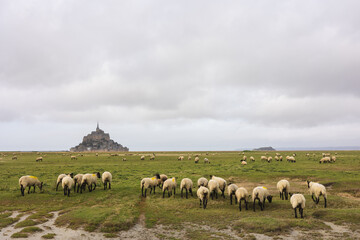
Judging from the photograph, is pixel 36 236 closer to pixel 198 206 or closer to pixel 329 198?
pixel 198 206

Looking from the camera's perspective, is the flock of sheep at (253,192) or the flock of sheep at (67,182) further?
the flock of sheep at (67,182)

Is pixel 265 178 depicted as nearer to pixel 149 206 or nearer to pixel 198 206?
pixel 198 206

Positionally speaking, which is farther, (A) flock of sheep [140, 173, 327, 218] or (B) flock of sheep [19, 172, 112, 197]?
(B) flock of sheep [19, 172, 112, 197]

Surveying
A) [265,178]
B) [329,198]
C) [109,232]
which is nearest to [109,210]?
[109,232]

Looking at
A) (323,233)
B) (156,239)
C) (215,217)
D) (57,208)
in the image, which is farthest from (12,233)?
(323,233)

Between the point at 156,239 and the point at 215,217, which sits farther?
the point at 215,217

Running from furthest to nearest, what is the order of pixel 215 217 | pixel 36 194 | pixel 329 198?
pixel 36 194 → pixel 329 198 → pixel 215 217

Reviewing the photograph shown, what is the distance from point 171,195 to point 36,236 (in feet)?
36.9

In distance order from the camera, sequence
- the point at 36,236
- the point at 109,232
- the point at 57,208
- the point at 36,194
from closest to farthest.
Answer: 1. the point at 36,236
2. the point at 109,232
3. the point at 57,208
4. the point at 36,194

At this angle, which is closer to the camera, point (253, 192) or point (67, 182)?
point (253, 192)

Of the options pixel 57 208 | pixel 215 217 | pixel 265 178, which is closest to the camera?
pixel 215 217

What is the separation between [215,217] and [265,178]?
17327 mm

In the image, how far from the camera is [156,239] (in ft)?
36.3

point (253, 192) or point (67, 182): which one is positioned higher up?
point (67, 182)
